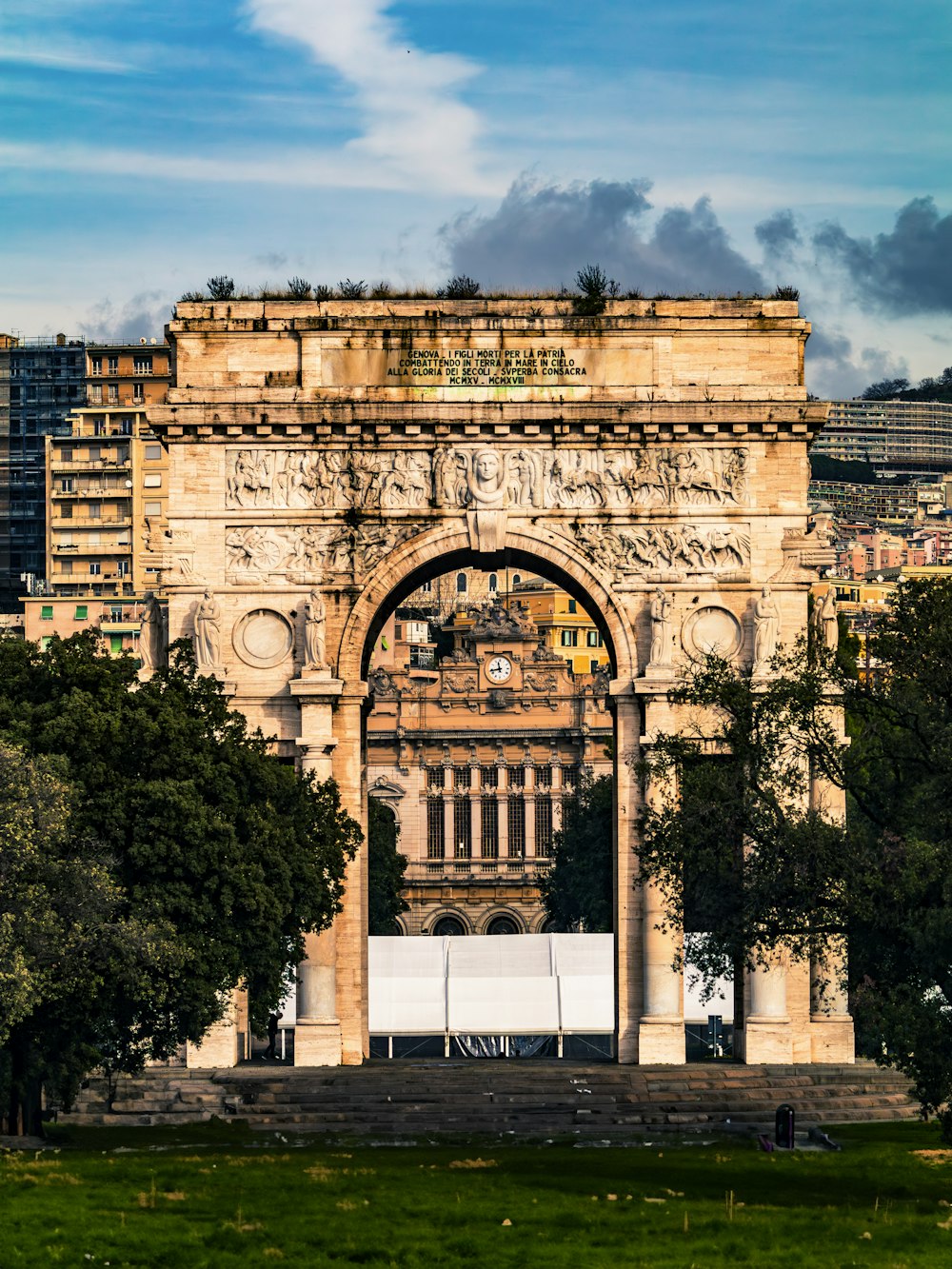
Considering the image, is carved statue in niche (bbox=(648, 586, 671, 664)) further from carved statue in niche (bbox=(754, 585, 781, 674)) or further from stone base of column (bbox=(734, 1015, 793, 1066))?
stone base of column (bbox=(734, 1015, 793, 1066))

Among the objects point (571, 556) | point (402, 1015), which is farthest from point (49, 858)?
point (402, 1015)

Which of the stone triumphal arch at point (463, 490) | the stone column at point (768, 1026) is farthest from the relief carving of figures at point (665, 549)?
the stone column at point (768, 1026)

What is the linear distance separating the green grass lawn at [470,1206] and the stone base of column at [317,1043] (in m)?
10.7

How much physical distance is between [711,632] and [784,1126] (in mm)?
15729

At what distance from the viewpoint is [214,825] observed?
185 ft

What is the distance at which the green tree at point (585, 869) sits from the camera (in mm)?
106750

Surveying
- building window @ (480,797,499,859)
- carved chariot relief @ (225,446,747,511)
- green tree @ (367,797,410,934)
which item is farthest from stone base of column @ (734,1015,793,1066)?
building window @ (480,797,499,859)

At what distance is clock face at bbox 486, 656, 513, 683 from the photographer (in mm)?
165500

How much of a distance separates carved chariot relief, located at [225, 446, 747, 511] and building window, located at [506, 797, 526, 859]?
92.8 m

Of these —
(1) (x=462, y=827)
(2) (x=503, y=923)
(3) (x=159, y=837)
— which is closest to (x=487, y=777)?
(1) (x=462, y=827)

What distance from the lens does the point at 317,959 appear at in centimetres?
6650

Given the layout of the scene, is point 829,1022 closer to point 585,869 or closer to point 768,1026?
point 768,1026

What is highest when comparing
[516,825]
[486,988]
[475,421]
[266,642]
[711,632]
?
[475,421]

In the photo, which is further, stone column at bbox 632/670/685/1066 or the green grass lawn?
stone column at bbox 632/670/685/1066
